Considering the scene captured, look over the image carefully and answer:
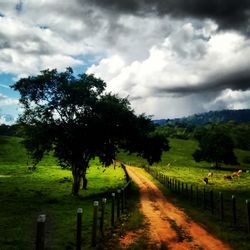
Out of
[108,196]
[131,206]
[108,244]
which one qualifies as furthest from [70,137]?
[108,244]

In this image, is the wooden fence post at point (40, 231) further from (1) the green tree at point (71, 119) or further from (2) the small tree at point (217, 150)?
(2) the small tree at point (217, 150)

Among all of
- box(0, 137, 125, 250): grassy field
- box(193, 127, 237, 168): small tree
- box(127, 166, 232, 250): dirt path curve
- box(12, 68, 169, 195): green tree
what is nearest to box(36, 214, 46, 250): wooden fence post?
Result: box(0, 137, 125, 250): grassy field

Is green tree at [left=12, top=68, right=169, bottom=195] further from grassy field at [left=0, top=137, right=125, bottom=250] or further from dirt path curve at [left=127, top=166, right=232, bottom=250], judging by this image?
dirt path curve at [left=127, top=166, right=232, bottom=250]

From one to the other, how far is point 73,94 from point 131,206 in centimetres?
1630

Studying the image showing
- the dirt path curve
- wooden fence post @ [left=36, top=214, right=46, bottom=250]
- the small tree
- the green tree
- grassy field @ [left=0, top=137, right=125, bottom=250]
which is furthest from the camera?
the small tree

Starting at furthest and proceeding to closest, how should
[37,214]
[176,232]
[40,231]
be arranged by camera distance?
[37,214] < [176,232] < [40,231]

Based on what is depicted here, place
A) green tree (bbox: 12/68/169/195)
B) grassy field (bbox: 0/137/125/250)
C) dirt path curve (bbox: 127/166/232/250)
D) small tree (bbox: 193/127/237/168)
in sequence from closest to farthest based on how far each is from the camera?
dirt path curve (bbox: 127/166/232/250) < grassy field (bbox: 0/137/125/250) < green tree (bbox: 12/68/169/195) < small tree (bbox: 193/127/237/168)

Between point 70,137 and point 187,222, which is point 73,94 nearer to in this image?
point 70,137

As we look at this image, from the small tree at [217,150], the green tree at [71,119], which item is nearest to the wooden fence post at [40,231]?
the green tree at [71,119]

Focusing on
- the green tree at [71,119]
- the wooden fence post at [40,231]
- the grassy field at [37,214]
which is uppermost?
the green tree at [71,119]

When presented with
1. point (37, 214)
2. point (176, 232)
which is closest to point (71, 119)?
point (37, 214)

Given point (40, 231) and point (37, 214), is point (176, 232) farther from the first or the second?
point (37, 214)

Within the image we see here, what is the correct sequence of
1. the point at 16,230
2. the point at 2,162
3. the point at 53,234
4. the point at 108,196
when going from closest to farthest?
the point at 53,234 < the point at 16,230 < the point at 108,196 < the point at 2,162

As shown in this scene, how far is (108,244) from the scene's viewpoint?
749 inches
